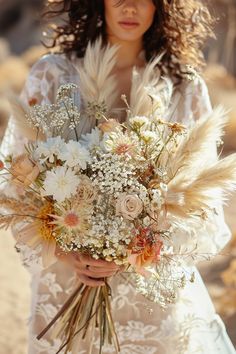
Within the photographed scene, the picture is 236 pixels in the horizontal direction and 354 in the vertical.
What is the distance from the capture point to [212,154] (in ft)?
10.2

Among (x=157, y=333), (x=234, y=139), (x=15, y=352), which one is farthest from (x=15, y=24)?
(x=157, y=333)

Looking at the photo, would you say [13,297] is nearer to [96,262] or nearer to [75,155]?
[96,262]

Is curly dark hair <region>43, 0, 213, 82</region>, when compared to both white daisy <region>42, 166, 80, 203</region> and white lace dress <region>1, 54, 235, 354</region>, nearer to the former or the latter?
white lace dress <region>1, 54, 235, 354</region>

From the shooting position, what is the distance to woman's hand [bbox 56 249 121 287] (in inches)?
110

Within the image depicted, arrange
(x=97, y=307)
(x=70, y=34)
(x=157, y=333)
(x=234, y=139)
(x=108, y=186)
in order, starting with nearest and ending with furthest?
(x=108, y=186) → (x=97, y=307) → (x=157, y=333) → (x=70, y=34) → (x=234, y=139)

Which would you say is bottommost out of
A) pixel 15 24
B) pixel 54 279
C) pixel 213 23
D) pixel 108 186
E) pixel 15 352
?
pixel 15 352

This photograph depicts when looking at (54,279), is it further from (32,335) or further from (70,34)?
(70,34)

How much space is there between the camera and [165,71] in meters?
3.49

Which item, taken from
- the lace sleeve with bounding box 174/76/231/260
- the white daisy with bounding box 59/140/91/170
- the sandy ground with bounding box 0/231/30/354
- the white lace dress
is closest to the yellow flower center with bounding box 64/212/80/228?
the white daisy with bounding box 59/140/91/170

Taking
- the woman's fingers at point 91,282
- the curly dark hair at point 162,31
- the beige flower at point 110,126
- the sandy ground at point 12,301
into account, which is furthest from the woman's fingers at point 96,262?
the sandy ground at point 12,301

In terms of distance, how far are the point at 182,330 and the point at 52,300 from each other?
564 mm

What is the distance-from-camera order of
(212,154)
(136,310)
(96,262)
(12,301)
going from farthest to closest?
(12,301)
(136,310)
(212,154)
(96,262)

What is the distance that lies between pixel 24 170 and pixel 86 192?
25cm

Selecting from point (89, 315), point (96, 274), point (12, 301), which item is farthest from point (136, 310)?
point (12, 301)
